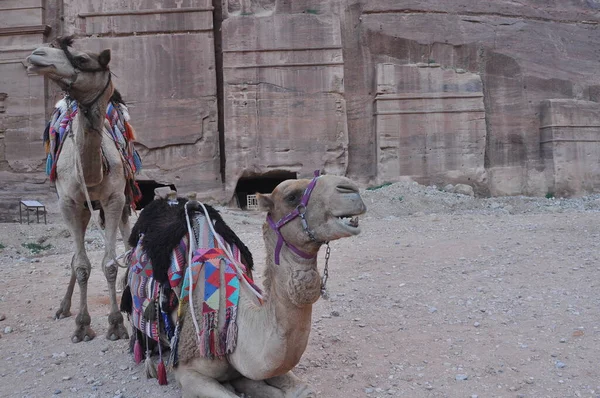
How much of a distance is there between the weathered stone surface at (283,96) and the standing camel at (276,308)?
11.1 m

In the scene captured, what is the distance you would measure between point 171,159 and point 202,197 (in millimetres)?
1344

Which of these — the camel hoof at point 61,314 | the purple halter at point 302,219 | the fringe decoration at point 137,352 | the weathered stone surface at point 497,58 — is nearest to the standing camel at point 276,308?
the purple halter at point 302,219

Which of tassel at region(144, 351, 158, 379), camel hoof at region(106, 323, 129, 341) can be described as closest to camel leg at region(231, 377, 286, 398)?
tassel at region(144, 351, 158, 379)

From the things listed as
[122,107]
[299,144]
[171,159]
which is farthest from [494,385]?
[171,159]

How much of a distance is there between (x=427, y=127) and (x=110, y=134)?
36.2 feet

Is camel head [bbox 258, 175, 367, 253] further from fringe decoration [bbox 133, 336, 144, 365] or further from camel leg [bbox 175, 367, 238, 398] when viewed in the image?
fringe decoration [bbox 133, 336, 144, 365]

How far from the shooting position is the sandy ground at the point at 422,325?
132 inches

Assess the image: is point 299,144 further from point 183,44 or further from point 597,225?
point 597,225

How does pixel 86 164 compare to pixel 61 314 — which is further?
pixel 61 314

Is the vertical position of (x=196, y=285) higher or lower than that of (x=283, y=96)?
lower

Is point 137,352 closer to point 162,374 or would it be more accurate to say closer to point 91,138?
point 162,374

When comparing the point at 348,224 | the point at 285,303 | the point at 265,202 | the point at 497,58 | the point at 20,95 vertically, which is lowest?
the point at 285,303

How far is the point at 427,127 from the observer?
14.5 m

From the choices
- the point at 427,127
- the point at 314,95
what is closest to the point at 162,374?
the point at 314,95
